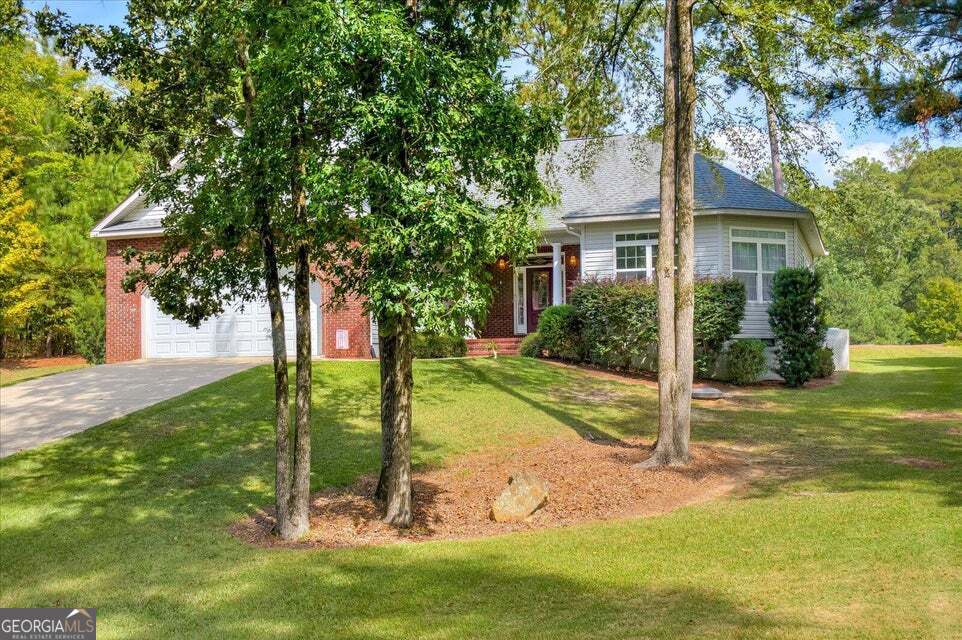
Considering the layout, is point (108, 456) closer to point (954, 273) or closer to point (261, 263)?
point (261, 263)

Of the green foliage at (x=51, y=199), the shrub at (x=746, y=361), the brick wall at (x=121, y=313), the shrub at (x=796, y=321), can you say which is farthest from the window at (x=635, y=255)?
the green foliage at (x=51, y=199)

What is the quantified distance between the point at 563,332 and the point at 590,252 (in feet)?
9.06

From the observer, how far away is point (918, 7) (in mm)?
11656

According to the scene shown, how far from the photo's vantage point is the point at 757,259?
758 inches

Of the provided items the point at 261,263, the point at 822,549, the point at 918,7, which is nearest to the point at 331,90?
the point at 261,263

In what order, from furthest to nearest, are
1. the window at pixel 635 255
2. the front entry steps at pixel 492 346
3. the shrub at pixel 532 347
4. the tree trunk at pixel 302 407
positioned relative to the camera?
the front entry steps at pixel 492 346 < the window at pixel 635 255 < the shrub at pixel 532 347 < the tree trunk at pixel 302 407

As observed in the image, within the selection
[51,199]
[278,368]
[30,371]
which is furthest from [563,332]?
[51,199]

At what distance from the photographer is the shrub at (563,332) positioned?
18.9 m

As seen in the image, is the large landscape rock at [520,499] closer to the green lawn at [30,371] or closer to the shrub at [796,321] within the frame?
the shrub at [796,321]

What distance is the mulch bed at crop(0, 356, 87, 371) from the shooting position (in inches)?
1019

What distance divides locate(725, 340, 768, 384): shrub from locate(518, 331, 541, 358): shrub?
475 centimetres

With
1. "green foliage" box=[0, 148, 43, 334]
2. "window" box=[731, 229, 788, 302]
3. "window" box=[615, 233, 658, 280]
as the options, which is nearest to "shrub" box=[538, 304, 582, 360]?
"window" box=[615, 233, 658, 280]

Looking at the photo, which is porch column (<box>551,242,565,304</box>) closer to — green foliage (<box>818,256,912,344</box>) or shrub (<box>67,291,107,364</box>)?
shrub (<box>67,291,107,364</box>)

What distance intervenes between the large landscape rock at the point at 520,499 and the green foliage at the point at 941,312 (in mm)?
37290
